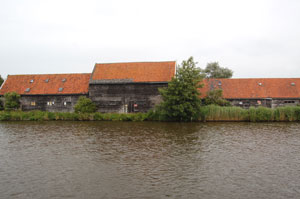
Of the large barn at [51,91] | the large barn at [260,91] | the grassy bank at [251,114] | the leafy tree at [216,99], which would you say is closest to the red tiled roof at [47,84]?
the large barn at [51,91]

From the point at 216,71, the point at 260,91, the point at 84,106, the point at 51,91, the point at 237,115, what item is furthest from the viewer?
the point at 216,71

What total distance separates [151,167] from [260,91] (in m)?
24.5

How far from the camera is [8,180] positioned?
29.8ft

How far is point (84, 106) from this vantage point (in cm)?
2997

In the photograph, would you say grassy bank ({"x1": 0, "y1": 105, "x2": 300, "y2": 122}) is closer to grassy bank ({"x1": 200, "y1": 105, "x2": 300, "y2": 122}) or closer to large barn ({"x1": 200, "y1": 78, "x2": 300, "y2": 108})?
grassy bank ({"x1": 200, "y1": 105, "x2": 300, "y2": 122})

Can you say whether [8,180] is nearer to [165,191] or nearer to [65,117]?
[165,191]

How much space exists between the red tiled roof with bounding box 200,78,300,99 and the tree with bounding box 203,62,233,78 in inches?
479

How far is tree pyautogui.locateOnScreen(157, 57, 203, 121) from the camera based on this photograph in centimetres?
2552

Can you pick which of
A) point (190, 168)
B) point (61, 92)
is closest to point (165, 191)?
point (190, 168)

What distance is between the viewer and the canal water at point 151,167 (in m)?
8.10

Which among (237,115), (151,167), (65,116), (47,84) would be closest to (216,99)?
(237,115)

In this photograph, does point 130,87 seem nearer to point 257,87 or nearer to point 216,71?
point 257,87

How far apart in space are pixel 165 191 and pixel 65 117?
23.5 metres

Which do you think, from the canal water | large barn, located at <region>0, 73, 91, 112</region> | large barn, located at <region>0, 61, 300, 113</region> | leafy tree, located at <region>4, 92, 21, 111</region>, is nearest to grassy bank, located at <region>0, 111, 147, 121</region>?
leafy tree, located at <region>4, 92, 21, 111</region>
